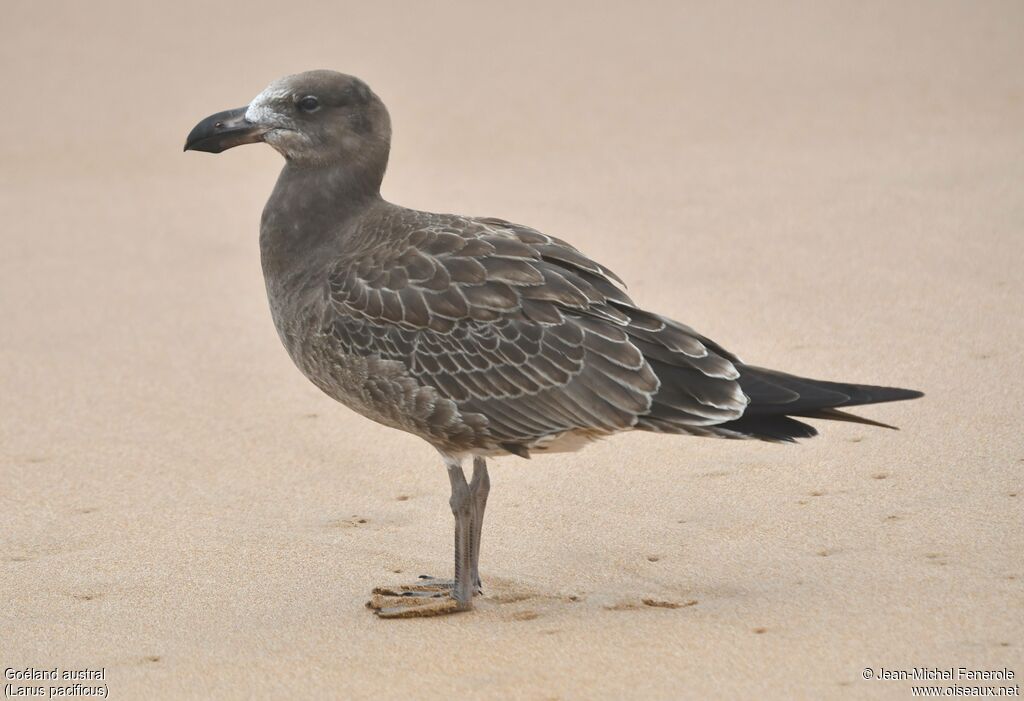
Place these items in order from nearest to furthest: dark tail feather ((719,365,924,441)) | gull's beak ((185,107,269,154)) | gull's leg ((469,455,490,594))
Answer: dark tail feather ((719,365,924,441)) < gull's leg ((469,455,490,594)) < gull's beak ((185,107,269,154))

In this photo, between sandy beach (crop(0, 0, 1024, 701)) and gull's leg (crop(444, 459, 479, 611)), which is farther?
gull's leg (crop(444, 459, 479, 611))

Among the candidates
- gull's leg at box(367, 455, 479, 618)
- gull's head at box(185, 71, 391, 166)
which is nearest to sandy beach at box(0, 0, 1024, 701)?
gull's leg at box(367, 455, 479, 618)

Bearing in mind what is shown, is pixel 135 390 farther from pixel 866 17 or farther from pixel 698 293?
pixel 866 17

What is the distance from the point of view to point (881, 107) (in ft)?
44.3

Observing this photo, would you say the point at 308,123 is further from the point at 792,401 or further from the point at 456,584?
the point at 792,401

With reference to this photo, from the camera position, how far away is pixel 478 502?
238 inches

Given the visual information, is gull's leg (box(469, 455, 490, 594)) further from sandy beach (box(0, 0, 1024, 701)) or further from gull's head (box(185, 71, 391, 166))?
gull's head (box(185, 71, 391, 166))

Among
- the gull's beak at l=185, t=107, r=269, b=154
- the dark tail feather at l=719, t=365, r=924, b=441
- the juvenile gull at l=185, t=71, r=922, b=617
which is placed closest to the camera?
the dark tail feather at l=719, t=365, r=924, b=441

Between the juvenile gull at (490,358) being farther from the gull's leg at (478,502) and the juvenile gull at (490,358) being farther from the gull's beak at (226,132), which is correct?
the gull's beak at (226,132)

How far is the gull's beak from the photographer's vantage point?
20.2 feet

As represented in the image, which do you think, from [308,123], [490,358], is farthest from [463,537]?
[308,123]

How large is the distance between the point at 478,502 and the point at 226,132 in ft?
6.29

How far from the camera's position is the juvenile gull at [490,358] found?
552cm

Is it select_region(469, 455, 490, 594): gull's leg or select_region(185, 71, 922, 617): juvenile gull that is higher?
select_region(185, 71, 922, 617): juvenile gull
